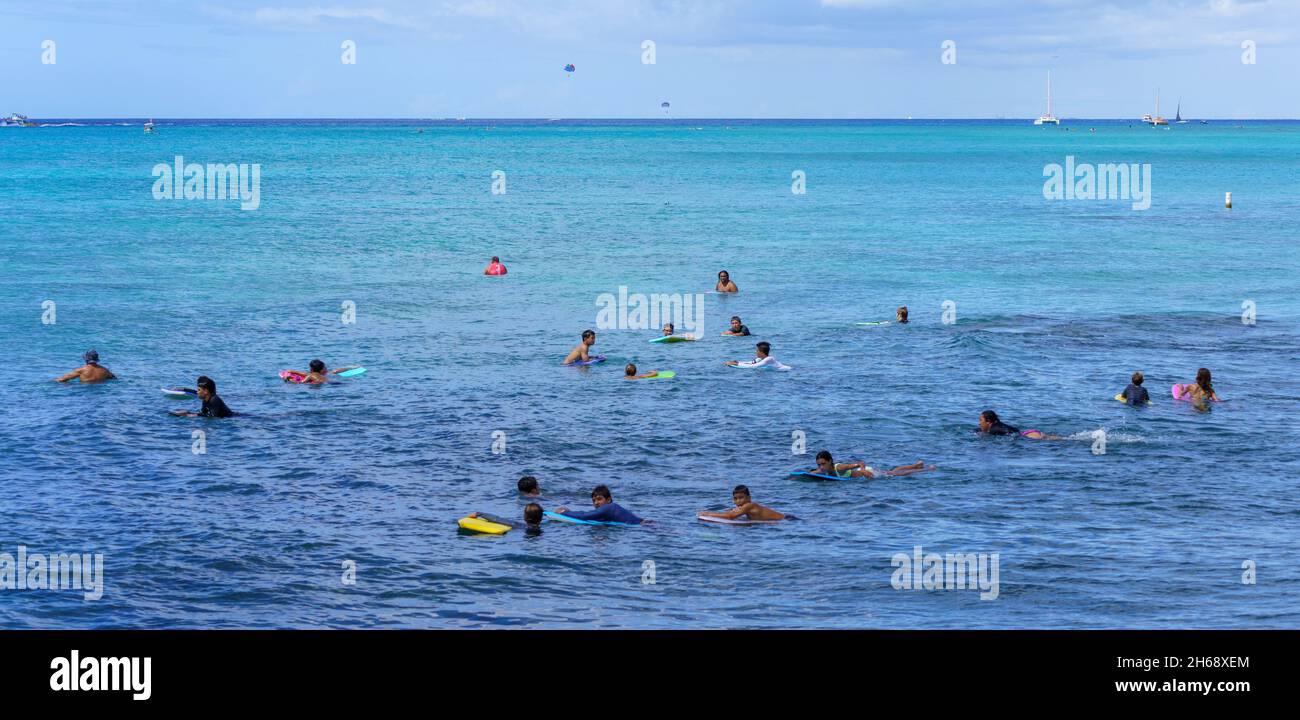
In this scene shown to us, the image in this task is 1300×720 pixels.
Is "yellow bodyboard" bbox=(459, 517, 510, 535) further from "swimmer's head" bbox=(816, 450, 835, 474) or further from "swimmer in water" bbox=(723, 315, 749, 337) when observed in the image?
"swimmer in water" bbox=(723, 315, 749, 337)

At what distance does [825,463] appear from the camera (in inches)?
908

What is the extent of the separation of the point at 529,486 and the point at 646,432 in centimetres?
555

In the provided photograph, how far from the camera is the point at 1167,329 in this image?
131 ft

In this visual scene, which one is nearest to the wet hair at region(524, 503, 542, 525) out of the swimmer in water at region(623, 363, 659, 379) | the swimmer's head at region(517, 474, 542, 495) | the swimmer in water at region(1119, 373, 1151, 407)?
the swimmer's head at region(517, 474, 542, 495)

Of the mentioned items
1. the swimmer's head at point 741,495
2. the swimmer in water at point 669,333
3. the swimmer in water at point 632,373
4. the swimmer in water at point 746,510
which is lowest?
the swimmer in water at point 746,510

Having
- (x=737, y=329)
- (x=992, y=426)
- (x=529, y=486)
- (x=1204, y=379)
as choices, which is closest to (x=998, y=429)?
(x=992, y=426)

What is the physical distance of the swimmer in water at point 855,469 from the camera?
75.8ft

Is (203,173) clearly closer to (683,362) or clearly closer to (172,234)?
(172,234)

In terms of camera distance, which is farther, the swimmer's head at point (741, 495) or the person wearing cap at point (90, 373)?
the person wearing cap at point (90, 373)

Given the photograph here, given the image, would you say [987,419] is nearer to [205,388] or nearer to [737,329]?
[737,329]

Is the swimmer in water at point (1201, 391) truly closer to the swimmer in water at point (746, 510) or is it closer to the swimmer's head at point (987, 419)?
the swimmer's head at point (987, 419)

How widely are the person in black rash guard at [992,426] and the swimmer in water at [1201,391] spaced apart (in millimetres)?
5477

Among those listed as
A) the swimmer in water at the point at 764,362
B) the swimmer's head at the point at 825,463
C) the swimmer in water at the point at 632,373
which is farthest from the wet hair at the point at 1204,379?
→ the swimmer in water at the point at 632,373
